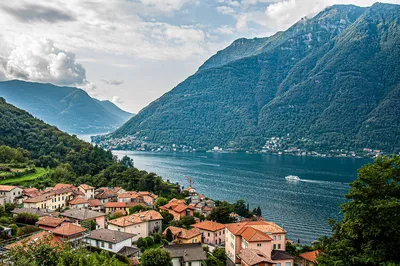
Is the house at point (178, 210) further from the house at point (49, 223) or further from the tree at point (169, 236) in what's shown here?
the house at point (49, 223)

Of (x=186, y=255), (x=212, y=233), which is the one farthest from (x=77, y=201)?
(x=186, y=255)

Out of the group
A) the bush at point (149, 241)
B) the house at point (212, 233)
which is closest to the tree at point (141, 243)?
the bush at point (149, 241)

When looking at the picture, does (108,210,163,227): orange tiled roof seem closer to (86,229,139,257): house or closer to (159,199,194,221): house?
(86,229,139,257): house

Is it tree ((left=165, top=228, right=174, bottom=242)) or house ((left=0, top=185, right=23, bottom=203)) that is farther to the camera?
house ((left=0, top=185, right=23, bottom=203))

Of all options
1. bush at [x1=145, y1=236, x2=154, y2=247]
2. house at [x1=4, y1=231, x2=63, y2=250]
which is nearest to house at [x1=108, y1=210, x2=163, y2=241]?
bush at [x1=145, y1=236, x2=154, y2=247]

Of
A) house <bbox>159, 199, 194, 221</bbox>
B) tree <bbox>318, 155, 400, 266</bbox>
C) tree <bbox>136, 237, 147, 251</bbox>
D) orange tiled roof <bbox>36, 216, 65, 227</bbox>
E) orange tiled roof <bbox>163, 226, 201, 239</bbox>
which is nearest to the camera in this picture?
tree <bbox>318, 155, 400, 266</bbox>

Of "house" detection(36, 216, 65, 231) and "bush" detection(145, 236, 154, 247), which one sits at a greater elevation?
"house" detection(36, 216, 65, 231)

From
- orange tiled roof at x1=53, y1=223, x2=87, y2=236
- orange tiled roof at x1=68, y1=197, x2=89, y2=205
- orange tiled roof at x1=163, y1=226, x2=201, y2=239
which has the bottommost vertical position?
orange tiled roof at x1=163, y1=226, x2=201, y2=239
